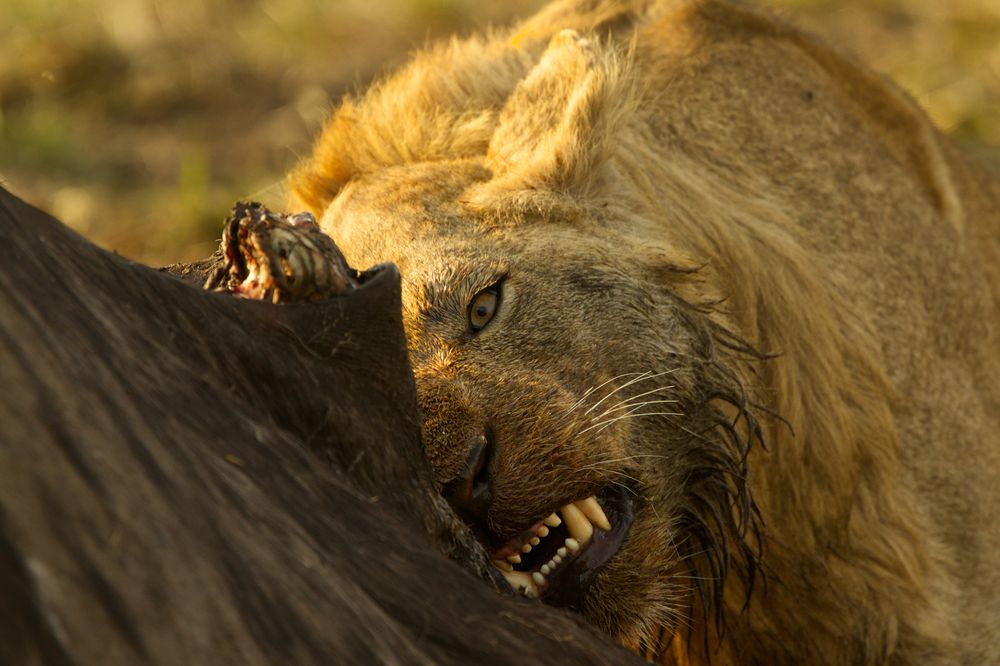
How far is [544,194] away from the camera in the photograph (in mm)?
2936

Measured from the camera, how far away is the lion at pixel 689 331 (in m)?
2.44

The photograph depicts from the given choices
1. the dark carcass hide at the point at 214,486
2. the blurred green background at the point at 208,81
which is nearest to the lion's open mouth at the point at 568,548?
the dark carcass hide at the point at 214,486

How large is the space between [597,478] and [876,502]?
0.94 meters

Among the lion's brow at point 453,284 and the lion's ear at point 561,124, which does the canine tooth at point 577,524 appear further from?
the lion's ear at point 561,124

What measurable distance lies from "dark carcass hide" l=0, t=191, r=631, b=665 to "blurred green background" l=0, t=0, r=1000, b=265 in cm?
382

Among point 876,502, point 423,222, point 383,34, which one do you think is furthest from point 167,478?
point 383,34

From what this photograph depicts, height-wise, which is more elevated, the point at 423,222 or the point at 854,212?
the point at 423,222

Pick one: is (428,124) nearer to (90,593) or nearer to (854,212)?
(854,212)

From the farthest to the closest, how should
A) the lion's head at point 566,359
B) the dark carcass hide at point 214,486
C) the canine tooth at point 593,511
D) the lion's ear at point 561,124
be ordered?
the lion's ear at point 561,124 → the canine tooth at point 593,511 → the lion's head at point 566,359 → the dark carcass hide at point 214,486

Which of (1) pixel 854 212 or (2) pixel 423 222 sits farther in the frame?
(1) pixel 854 212

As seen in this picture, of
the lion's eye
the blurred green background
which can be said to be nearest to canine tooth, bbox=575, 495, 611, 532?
the lion's eye

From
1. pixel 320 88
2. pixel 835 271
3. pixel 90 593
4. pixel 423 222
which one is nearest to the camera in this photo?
pixel 90 593

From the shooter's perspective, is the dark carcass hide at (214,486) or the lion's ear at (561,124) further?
the lion's ear at (561,124)

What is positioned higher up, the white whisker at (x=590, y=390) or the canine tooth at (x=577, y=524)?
the white whisker at (x=590, y=390)
